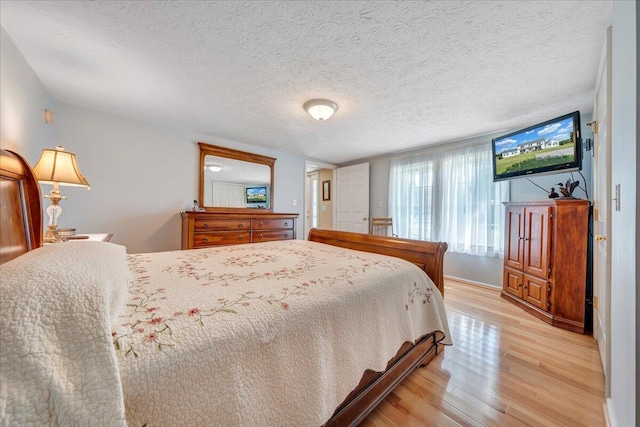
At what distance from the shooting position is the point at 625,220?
864mm

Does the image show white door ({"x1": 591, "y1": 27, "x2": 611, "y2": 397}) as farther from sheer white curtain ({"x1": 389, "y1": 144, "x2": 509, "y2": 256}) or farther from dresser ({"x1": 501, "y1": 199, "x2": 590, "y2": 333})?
sheer white curtain ({"x1": 389, "y1": 144, "x2": 509, "y2": 256})

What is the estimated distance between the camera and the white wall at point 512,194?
2.65 metres

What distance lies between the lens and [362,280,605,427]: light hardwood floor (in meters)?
1.26

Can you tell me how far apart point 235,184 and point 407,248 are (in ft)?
9.77

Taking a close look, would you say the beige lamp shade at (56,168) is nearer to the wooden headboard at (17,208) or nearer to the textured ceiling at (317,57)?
the wooden headboard at (17,208)

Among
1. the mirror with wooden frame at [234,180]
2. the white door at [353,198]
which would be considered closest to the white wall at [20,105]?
the mirror with wooden frame at [234,180]

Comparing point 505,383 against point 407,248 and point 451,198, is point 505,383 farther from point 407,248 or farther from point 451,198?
point 451,198

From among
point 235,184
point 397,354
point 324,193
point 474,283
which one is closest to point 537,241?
point 474,283

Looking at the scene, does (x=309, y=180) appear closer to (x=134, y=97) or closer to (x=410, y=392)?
(x=134, y=97)

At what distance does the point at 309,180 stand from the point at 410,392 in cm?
556

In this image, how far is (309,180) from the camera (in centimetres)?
653

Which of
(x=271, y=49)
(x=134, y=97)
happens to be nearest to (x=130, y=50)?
(x=134, y=97)

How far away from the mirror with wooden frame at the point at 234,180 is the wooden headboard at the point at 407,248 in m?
2.04

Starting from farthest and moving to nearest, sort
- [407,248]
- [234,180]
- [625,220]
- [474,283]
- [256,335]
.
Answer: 1. [234,180]
2. [474,283]
3. [407,248]
4. [625,220]
5. [256,335]
